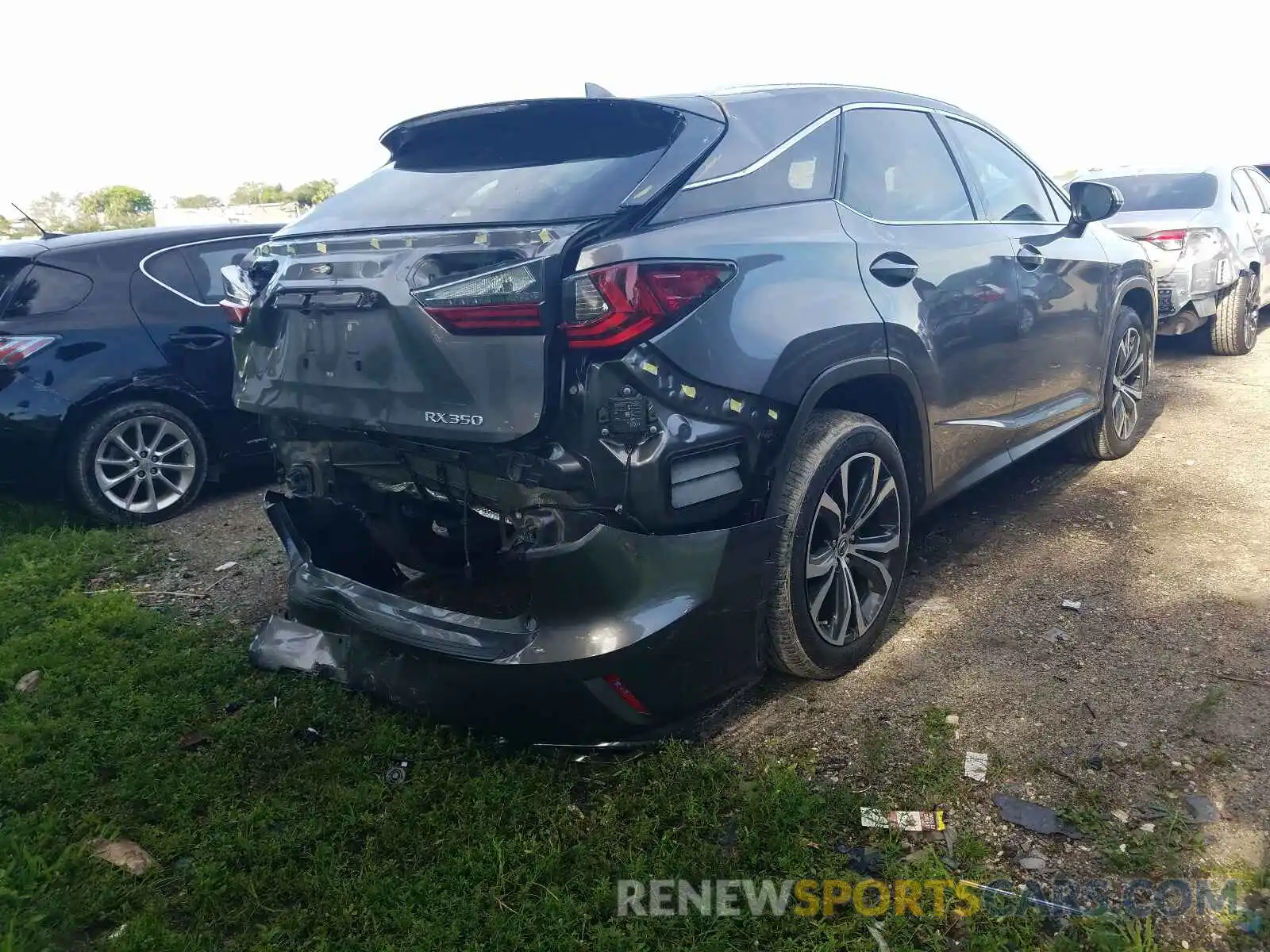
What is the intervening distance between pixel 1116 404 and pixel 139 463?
5.23m

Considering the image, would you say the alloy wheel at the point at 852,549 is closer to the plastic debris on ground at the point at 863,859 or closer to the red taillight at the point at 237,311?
the plastic debris on ground at the point at 863,859

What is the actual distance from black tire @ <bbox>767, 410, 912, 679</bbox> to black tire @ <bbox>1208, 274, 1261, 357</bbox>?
5.89m

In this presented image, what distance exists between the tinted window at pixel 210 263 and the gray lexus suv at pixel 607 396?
2.60m

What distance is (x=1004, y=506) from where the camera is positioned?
15.5 feet

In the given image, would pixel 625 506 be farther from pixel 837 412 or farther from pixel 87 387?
pixel 87 387

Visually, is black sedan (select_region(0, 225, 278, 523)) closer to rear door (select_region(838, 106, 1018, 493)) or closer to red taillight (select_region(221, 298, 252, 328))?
red taillight (select_region(221, 298, 252, 328))

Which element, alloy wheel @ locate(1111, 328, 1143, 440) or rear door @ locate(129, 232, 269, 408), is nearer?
alloy wheel @ locate(1111, 328, 1143, 440)

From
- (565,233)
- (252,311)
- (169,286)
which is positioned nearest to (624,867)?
(565,233)

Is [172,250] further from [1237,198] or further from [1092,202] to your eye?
[1237,198]

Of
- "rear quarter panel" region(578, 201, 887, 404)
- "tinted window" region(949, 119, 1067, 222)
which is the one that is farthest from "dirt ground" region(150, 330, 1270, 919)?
"tinted window" region(949, 119, 1067, 222)

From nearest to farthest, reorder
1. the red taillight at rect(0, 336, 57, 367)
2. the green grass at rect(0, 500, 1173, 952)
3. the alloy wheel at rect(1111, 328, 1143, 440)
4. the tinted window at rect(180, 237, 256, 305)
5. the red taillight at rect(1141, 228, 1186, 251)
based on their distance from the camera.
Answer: the green grass at rect(0, 500, 1173, 952) < the red taillight at rect(0, 336, 57, 367) < the alloy wheel at rect(1111, 328, 1143, 440) < the tinted window at rect(180, 237, 256, 305) < the red taillight at rect(1141, 228, 1186, 251)

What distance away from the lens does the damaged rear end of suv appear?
2355mm

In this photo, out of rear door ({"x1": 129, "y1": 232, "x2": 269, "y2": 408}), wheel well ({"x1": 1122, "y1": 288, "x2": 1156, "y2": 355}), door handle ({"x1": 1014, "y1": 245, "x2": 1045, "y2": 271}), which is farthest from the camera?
rear door ({"x1": 129, "y1": 232, "x2": 269, "y2": 408})

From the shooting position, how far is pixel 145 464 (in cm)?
→ 522
